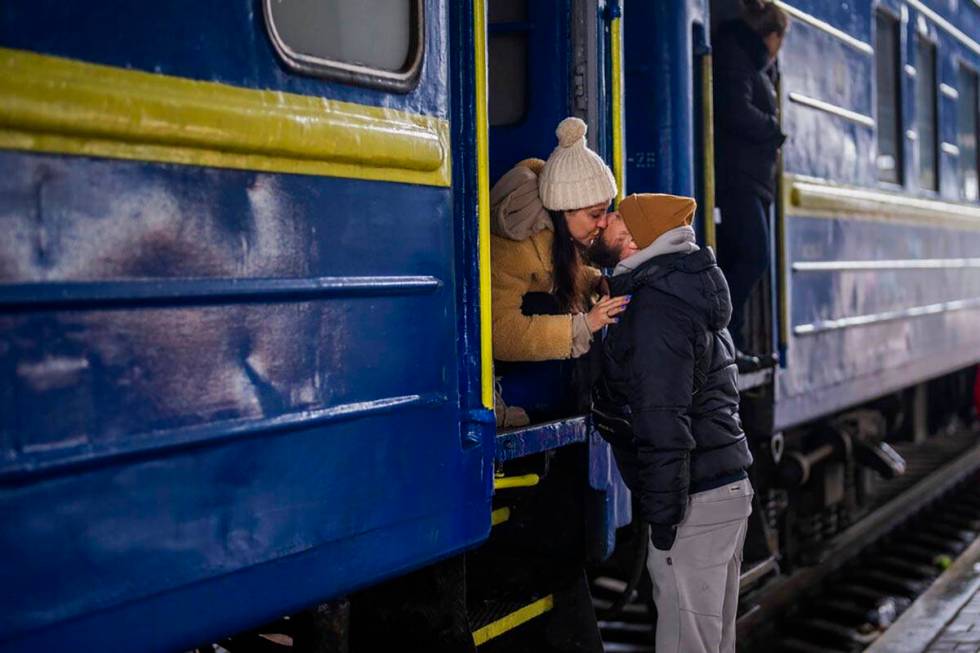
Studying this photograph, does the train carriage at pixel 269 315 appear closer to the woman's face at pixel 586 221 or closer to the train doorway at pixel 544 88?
the train doorway at pixel 544 88

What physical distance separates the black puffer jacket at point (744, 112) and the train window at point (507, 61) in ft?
4.88

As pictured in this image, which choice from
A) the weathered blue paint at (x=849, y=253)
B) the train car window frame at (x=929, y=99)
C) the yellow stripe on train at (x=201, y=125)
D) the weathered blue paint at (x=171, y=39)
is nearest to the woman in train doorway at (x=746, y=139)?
the weathered blue paint at (x=849, y=253)

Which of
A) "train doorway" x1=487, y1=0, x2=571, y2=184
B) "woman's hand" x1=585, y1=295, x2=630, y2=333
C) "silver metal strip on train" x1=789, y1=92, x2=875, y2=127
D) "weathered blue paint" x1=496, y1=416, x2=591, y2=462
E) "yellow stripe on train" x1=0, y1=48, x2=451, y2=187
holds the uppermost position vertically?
"silver metal strip on train" x1=789, y1=92, x2=875, y2=127

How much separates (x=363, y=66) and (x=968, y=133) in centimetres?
823

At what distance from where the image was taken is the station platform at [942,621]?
5312 millimetres

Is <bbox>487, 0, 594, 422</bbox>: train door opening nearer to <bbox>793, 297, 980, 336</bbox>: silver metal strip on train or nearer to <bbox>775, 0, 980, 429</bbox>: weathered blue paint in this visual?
<bbox>775, 0, 980, 429</bbox>: weathered blue paint

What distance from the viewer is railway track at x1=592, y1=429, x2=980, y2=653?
5.95m

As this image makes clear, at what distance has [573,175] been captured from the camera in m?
3.60

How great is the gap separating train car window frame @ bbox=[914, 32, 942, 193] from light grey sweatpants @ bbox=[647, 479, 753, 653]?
5388 mm

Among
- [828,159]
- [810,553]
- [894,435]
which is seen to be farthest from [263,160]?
[894,435]

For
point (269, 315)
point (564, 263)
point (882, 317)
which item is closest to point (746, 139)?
point (564, 263)

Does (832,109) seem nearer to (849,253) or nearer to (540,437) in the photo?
(849,253)

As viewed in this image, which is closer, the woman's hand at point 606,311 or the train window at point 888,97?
the woman's hand at point 606,311

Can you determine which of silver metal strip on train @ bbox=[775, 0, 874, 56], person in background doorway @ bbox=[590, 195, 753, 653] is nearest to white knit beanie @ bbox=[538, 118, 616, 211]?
person in background doorway @ bbox=[590, 195, 753, 653]
